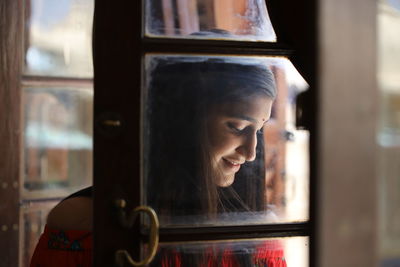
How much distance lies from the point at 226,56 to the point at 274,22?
0.16 m

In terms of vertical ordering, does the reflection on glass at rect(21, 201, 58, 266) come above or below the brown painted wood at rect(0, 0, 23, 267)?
below

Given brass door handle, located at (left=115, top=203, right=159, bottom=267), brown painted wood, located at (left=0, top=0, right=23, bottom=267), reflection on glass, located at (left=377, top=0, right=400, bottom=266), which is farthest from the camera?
brown painted wood, located at (left=0, top=0, right=23, bottom=267)

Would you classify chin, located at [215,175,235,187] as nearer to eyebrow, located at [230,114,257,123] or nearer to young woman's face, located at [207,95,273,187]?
young woman's face, located at [207,95,273,187]

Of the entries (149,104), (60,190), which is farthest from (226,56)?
(60,190)

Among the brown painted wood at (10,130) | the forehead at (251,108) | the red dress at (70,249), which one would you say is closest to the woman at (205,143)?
the forehead at (251,108)

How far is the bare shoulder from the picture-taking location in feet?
5.04

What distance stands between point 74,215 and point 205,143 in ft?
1.51

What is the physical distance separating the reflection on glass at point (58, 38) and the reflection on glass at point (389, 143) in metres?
1.98

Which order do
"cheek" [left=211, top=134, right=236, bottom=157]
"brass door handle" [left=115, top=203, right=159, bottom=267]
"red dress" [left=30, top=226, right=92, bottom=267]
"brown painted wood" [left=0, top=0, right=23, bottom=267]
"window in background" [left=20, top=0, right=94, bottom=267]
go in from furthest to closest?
1. "window in background" [left=20, top=0, right=94, bottom=267]
2. "brown painted wood" [left=0, top=0, right=23, bottom=267]
3. "red dress" [left=30, top=226, right=92, bottom=267]
4. "cheek" [left=211, top=134, right=236, bottom=157]
5. "brass door handle" [left=115, top=203, right=159, bottom=267]

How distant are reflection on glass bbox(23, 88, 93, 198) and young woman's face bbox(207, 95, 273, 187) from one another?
4.53ft

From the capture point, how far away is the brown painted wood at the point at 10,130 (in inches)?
93.7

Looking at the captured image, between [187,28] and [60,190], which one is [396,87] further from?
[60,190]

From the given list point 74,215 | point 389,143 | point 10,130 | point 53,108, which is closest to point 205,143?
point 74,215

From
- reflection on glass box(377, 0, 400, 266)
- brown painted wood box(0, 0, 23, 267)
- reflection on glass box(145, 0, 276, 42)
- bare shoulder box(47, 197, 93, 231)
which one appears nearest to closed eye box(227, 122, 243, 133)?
reflection on glass box(145, 0, 276, 42)
